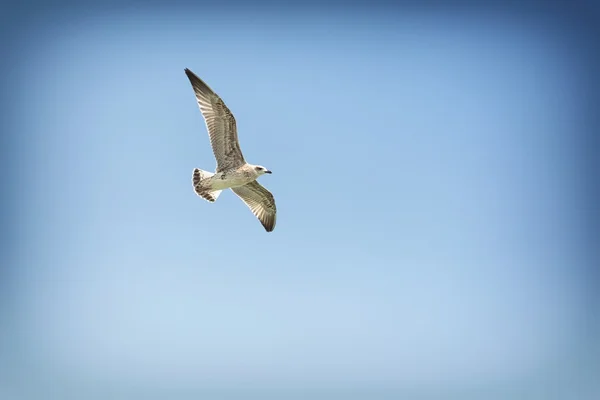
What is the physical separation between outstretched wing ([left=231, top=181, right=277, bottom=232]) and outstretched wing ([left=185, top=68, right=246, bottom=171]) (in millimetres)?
520

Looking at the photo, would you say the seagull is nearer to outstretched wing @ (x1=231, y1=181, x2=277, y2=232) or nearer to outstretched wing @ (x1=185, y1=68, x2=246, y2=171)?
outstretched wing @ (x1=185, y1=68, x2=246, y2=171)

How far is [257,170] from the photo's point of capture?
25.2 ft

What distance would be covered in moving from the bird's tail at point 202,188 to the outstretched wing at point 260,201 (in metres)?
0.43

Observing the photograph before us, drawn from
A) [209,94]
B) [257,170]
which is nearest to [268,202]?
[257,170]

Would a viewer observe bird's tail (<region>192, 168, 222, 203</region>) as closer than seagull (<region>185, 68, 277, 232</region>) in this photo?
No

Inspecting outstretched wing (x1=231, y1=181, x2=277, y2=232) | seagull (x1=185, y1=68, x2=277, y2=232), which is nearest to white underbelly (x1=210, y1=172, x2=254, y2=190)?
seagull (x1=185, y1=68, x2=277, y2=232)

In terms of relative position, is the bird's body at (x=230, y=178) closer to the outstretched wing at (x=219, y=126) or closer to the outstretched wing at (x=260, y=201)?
the outstretched wing at (x=219, y=126)

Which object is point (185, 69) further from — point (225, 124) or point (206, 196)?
point (206, 196)

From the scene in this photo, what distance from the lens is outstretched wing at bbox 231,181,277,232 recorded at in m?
8.10

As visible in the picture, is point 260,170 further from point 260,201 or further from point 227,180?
point 260,201

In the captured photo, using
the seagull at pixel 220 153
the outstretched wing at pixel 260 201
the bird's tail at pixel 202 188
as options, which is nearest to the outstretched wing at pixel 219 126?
the seagull at pixel 220 153

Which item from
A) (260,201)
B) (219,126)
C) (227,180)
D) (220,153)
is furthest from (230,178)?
(260,201)

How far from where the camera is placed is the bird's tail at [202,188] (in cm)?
769

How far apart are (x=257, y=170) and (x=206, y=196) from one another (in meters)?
0.55
